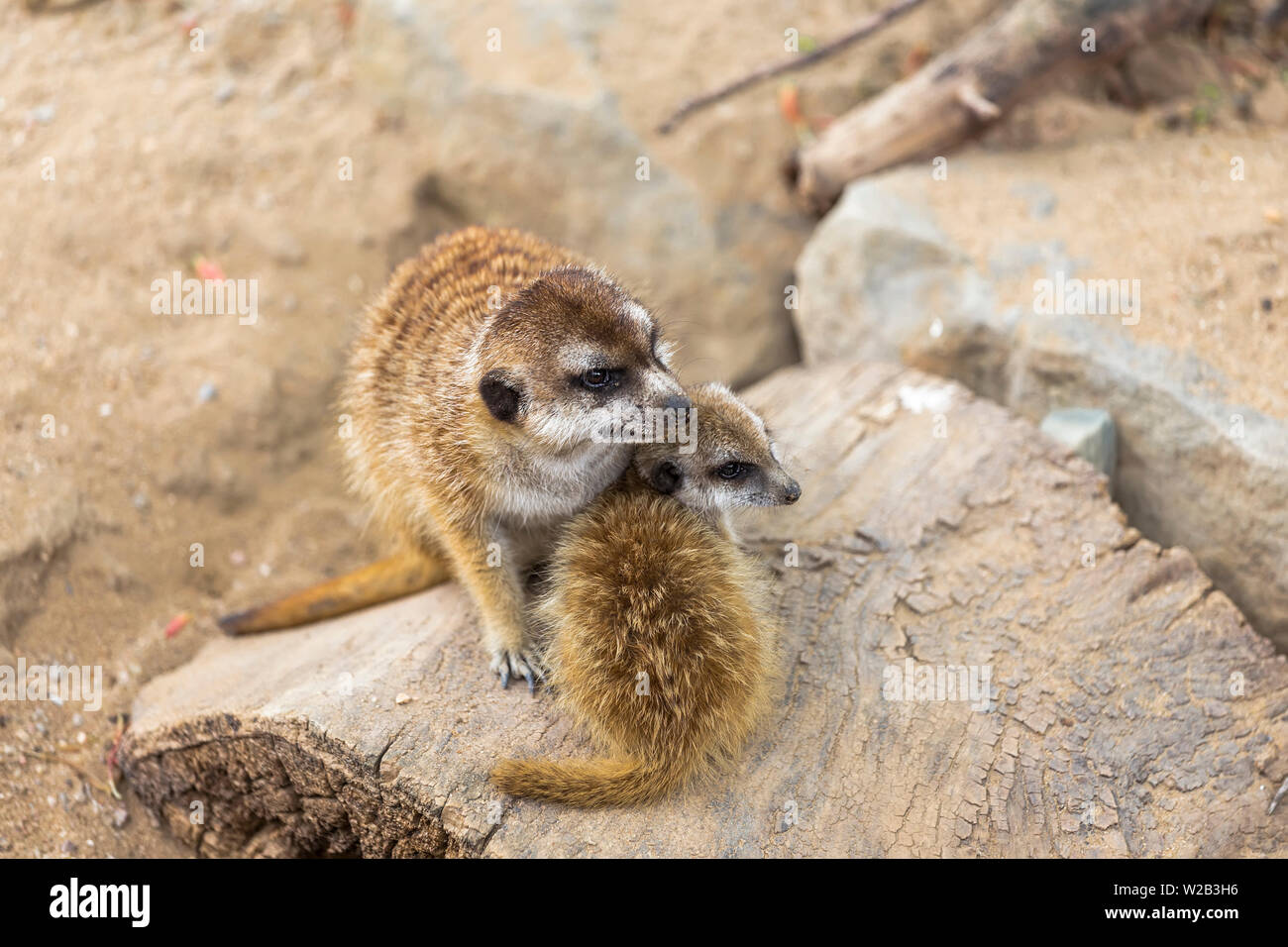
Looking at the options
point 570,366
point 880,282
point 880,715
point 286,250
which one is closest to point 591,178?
point 286,250

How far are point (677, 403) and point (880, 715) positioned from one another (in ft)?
3.58

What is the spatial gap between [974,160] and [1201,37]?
181cm

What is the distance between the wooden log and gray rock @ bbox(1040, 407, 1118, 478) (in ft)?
5.99

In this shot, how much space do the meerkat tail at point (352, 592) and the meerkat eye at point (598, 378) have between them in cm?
111

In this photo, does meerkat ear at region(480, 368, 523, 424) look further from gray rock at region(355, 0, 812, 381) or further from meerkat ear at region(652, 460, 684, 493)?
gray rock at region(355, 0, 812, 381)

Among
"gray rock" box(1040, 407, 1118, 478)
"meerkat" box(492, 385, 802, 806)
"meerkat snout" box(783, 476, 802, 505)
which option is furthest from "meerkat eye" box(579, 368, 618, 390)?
"gray rock" box(1040, 407, 1118, 478)

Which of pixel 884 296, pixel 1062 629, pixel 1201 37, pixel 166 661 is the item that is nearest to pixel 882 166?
pixel 884 296

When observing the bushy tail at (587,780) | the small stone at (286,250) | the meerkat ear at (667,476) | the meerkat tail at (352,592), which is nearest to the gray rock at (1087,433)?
the meerkat ear at (667,476)

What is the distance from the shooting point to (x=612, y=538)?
317 cm

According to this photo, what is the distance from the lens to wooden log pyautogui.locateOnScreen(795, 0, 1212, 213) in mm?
5234

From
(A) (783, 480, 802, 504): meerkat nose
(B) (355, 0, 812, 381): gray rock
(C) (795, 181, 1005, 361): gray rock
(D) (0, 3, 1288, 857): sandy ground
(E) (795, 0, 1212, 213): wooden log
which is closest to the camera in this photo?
(A) (783, 480, 802, 504): meerkat nose

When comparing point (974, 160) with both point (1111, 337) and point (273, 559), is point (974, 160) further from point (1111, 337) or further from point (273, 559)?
point (273, 559)

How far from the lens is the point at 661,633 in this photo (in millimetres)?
2961

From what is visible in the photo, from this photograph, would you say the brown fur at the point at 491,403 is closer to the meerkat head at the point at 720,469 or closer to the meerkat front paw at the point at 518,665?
the meerkat front paw at the point at 518,665
